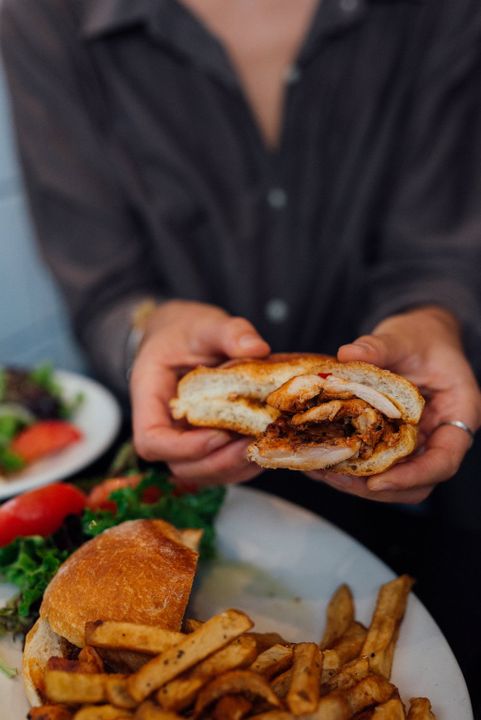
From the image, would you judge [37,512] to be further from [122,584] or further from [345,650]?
[345,650]

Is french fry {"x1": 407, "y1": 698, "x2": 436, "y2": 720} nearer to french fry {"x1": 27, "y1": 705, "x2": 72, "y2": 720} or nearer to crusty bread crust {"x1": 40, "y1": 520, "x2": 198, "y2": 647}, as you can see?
crusty bread crust {"x1": 40, "y1": 520, "x2": 198, "y2": 647}

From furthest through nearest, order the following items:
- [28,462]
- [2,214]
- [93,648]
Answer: [2,214]
[28,462]
[93,648]

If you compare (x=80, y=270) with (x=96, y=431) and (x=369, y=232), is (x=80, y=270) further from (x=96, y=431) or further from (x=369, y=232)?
(x=369, y=232)

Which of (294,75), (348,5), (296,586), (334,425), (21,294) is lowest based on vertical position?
(21,294)

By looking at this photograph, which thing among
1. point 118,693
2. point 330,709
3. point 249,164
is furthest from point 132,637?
point 249,164

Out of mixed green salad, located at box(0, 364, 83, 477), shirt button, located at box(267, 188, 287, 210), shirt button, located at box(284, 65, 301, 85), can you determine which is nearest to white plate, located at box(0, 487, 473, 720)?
mixed green salad, located at box(0, 364, 83, 477)

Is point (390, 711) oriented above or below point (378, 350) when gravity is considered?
below

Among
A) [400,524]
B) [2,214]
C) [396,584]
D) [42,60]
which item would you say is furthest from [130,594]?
[2,214]
